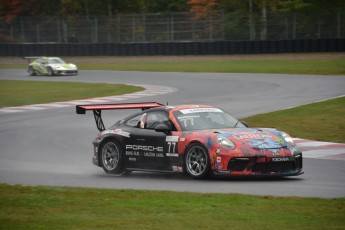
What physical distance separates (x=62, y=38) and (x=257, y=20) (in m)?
14.2

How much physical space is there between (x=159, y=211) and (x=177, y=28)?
43281 mm

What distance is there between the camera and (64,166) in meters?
13.9

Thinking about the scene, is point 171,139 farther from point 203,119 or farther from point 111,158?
point 111,158

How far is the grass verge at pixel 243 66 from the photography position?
3959 centimetres

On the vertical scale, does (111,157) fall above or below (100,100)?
above

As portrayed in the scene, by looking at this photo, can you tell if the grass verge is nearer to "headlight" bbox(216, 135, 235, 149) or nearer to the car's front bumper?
the car's front bumper

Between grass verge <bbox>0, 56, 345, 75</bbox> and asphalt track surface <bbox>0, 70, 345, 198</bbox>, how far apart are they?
3106 mm

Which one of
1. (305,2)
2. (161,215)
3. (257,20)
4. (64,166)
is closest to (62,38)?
(257,20)

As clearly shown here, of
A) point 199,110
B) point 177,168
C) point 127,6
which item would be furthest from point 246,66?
point 177,168

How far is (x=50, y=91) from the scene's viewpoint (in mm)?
33406

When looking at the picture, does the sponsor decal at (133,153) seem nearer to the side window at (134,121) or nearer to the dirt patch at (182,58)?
the side window at (134,121)

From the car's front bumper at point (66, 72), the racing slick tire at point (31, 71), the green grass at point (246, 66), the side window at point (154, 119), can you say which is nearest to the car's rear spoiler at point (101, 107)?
the side window at point (154, 119)

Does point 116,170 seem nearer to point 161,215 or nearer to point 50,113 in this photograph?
point 161,215

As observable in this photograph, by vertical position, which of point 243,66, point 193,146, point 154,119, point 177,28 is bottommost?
point 243,66
